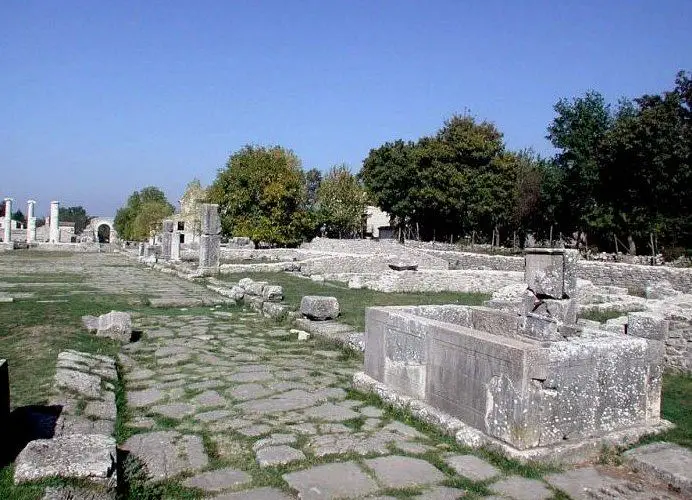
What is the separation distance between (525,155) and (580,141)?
15.2 meters

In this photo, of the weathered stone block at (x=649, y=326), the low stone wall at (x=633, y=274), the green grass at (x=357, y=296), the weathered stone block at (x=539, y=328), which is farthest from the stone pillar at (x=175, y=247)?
the weathered stone block at (x=539, y=328)

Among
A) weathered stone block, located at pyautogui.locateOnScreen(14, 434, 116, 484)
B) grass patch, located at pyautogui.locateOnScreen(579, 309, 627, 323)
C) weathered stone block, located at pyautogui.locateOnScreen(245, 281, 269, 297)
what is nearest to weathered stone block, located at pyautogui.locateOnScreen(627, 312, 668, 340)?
grass patch, located at pyautogui.locateOnScreen(579, 309, 627, 323)

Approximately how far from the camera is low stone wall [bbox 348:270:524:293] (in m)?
18.9

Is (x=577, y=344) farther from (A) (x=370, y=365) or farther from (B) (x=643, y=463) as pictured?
(A) (x=370, y=365)

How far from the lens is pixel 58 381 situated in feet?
17.8

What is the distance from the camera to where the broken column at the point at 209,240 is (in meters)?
21.6

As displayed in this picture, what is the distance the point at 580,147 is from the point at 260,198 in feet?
69.6

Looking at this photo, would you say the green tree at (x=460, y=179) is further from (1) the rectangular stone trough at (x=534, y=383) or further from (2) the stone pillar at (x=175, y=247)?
(1) the rectangular stone trough at (x=534, y=383)

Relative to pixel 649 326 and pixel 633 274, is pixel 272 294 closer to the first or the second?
pixel 649 326

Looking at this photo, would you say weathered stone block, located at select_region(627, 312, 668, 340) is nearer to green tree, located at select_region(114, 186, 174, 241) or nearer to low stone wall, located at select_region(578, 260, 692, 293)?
low stone wall, located at select_region(578, 260, 692, 293)

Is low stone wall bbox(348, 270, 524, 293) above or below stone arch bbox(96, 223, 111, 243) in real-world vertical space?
below

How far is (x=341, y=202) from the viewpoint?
173 ft

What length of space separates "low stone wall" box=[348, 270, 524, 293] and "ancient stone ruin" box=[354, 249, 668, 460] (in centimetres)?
1315

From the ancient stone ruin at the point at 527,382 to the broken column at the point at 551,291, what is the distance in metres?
0.03
